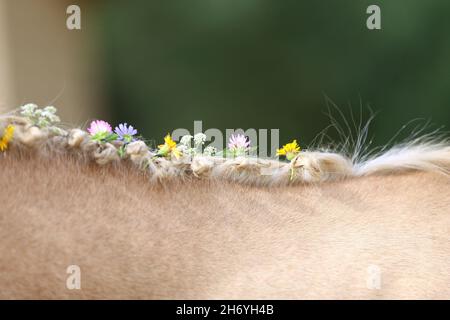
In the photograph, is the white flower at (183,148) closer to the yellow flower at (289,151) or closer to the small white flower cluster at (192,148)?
the small white flower cluster at (192,148)

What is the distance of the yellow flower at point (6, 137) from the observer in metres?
0.82

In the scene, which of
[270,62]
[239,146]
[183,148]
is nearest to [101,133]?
[183,148]

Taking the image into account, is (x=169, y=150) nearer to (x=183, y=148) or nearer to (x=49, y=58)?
(x=183, y=148)

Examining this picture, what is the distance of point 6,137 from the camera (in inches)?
32.4

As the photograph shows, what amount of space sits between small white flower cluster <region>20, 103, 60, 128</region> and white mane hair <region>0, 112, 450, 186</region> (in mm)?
16

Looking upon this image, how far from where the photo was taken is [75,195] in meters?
0.83

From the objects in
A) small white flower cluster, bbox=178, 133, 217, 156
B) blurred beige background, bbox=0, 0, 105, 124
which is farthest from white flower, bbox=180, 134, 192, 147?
blurred beige background, bbox=0, 0, 105, 124

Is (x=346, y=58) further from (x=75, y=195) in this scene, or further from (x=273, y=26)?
(x=75, y=195)

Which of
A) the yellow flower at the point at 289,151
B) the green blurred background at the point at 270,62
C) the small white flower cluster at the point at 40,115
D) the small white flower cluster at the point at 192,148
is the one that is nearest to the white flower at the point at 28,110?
the small white flower cluster at the point at 40,115

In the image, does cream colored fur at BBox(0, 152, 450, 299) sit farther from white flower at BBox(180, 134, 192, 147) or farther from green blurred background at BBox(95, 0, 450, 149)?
green blurred background at BBox(95, 0, 450, 149)

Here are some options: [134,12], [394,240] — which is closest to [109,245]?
[394,240]
